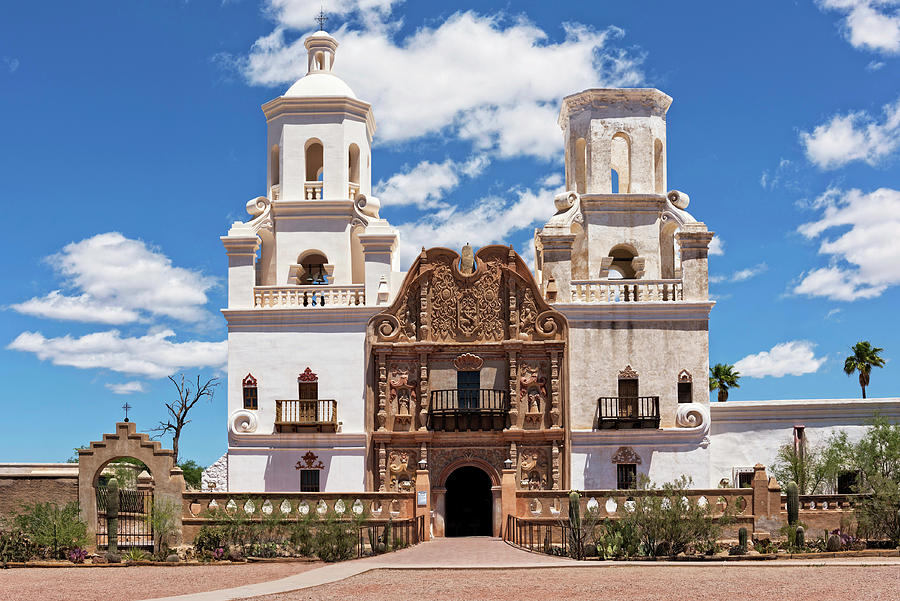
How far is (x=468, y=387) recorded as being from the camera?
128 ft

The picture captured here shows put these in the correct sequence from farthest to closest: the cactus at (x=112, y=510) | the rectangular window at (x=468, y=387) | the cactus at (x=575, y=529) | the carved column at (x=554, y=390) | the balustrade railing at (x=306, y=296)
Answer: the balustrade railing at (x=306, y=296)
the rectangular window at (x=468, y=387)
the carved column at (x=554, y=390)
the cactus at (x=112, y=510)
the cactus at (x=575, y=529)

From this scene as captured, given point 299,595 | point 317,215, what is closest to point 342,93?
point 317,215

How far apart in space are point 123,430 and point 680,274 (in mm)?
20357

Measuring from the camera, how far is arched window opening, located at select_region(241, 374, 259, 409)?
39188mm

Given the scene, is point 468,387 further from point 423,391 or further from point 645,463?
point 645,463

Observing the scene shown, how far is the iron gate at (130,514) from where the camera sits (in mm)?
33188

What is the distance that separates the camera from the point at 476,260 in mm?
39812

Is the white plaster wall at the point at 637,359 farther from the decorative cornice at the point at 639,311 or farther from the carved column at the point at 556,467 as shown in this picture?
the carved column at the point at 556,467

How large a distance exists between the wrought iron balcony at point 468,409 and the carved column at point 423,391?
220 millimetres

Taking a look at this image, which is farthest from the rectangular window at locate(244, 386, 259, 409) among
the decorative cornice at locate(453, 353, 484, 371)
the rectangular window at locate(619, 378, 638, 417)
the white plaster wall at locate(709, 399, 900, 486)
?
the white plaster wall at locate(709, 399, 900, 486)

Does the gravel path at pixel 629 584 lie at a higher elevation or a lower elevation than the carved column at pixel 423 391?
lower

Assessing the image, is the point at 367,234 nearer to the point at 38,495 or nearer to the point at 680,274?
the point at 680,274

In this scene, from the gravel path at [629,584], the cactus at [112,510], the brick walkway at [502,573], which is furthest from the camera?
the cactus at [112,510]

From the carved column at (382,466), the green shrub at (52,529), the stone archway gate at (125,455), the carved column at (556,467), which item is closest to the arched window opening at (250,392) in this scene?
the carved column at (382,466)
